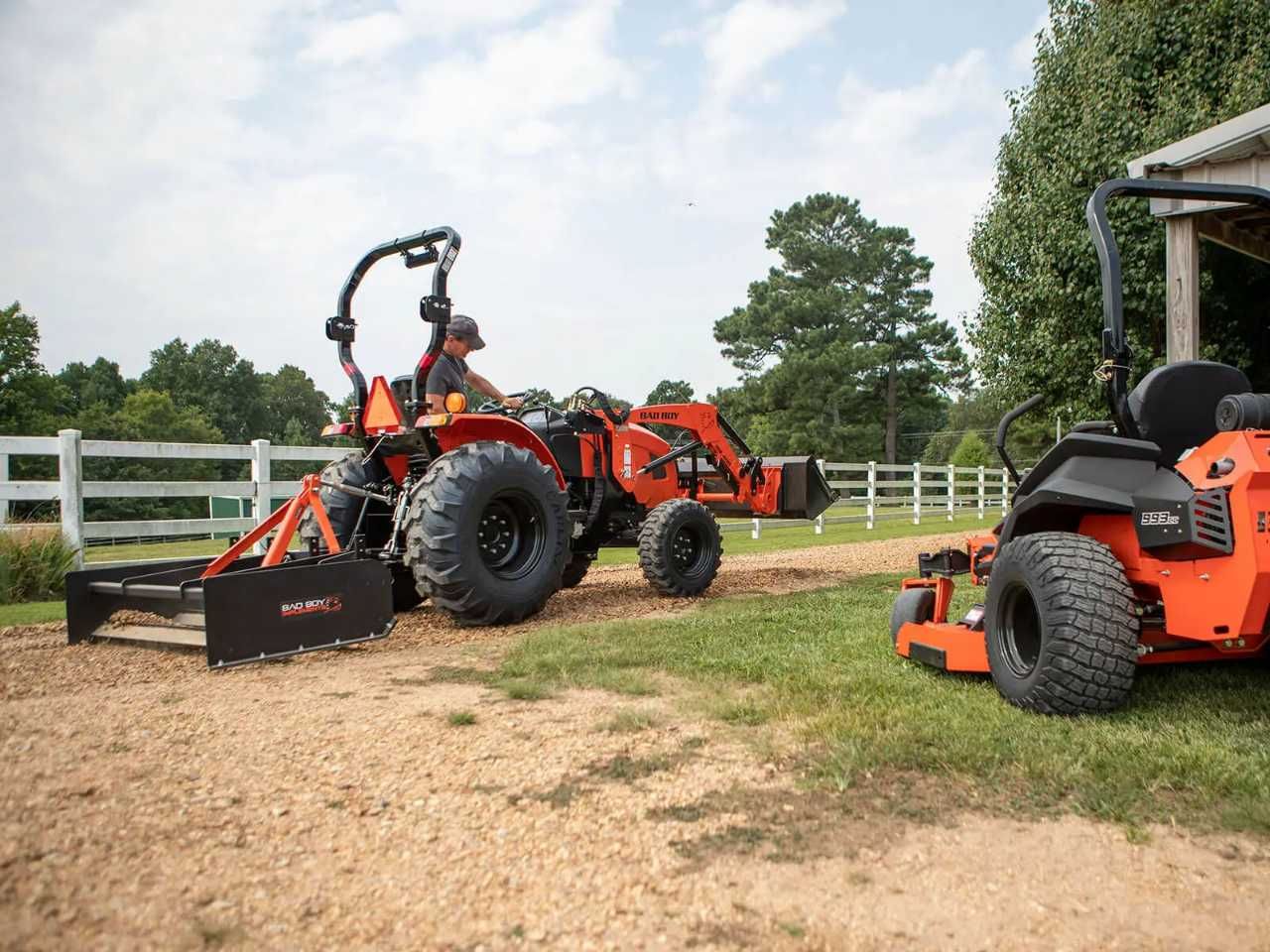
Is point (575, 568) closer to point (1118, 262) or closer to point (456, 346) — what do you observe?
point (456, 346)

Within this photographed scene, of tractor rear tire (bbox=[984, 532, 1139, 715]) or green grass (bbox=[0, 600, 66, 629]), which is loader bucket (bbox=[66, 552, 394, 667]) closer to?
green grass (bbox=[0, 600, 66, 629])

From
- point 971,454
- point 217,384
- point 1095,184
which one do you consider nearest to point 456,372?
point 1095,184

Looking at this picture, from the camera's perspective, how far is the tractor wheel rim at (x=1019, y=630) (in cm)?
391

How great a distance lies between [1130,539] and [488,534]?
3871mm

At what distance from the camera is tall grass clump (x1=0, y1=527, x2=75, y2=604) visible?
737 cm

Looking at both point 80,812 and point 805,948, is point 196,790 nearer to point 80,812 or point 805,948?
point 80,812

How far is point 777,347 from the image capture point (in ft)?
139

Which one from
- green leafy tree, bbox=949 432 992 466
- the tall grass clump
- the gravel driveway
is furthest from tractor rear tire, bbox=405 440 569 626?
green leafy tree, bbox=949 432 992 466

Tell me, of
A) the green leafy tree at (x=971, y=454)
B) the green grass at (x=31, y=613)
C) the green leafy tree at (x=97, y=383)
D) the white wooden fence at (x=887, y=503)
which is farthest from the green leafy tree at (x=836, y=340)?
the green leafy tree at (x=97, y=383)

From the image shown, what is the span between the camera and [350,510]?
691cm

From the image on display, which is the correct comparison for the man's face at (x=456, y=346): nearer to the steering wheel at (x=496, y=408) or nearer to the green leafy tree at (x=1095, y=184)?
the steering wheel at (x=496, y=408)

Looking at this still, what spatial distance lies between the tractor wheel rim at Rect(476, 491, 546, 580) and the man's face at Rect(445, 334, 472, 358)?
3.85ft

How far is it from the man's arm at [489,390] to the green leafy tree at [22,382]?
39792 millimetres

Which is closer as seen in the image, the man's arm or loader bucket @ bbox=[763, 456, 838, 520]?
the man's arm
